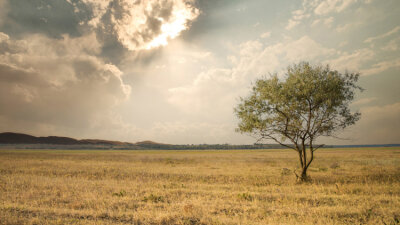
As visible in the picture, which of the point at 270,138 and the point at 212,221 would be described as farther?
the point at 270,138

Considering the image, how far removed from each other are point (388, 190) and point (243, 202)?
1197 cm

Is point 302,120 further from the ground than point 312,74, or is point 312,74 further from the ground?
point 312,74

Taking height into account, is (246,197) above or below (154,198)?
above

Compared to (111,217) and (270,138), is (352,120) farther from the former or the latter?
(111,217)

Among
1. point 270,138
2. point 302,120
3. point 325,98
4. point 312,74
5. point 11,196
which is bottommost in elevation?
point 11,196

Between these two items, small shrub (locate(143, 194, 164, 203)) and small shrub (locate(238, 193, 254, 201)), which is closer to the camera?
small shrub (locate(143, 194, 164, 203))

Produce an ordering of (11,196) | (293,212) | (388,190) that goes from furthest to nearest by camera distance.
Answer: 1. (388,190)
2. (11,196)
3. (293,212)

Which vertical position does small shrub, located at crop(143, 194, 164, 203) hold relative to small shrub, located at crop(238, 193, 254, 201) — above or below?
below

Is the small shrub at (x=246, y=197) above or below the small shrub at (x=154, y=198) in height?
above

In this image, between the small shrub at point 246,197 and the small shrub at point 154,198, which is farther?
the small shrub at point 246,197

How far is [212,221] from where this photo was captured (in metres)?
9.23

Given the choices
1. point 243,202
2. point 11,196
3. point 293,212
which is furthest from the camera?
point 11,196

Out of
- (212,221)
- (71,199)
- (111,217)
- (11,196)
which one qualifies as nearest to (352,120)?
(212,221)

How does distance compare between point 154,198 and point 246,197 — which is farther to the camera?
point 246,197
